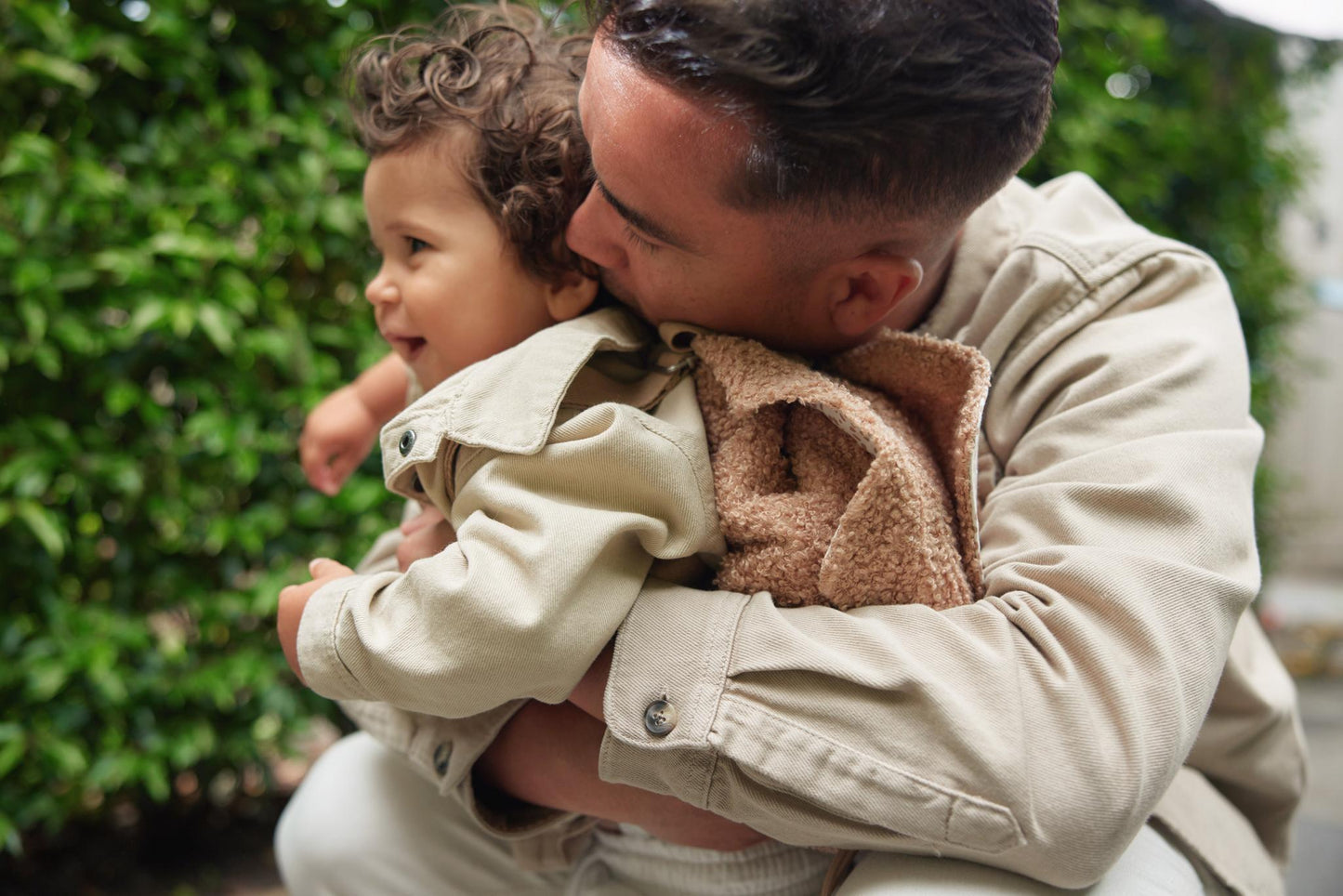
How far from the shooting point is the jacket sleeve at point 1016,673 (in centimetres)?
86

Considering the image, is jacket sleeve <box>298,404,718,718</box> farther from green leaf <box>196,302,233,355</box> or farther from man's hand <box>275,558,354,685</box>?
green leaf <box>196,302,233,355</box>

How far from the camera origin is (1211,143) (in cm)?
339

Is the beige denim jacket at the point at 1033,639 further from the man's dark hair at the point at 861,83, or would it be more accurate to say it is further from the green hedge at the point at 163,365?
the green hedge at the point at 163,365

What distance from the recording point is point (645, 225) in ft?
3.14

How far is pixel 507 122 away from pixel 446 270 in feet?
0.54

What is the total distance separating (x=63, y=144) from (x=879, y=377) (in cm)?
157

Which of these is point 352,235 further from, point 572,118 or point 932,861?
point 932,861

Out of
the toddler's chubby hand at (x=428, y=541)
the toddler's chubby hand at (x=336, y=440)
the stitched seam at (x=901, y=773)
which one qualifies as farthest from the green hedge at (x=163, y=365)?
the stitched seam at (x=901, y=773)

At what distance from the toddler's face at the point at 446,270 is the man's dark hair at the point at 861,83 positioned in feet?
0.91

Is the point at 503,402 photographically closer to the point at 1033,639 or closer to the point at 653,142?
the point at 653,142

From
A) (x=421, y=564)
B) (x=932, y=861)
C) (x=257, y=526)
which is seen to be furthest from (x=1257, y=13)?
(x=257, y=526)

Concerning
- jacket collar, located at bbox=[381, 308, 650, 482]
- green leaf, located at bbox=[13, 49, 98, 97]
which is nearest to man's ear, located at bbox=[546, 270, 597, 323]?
jacket collar, located at bbox=[381, 308, 650, 482]

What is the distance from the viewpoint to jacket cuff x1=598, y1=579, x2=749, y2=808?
91cm

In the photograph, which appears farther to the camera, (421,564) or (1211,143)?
(1211,143)
